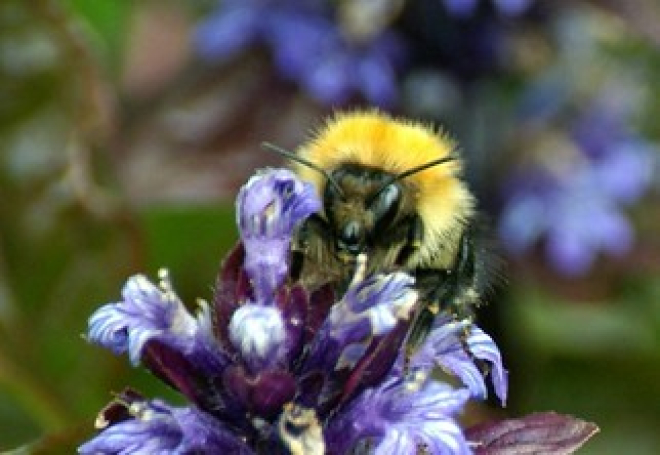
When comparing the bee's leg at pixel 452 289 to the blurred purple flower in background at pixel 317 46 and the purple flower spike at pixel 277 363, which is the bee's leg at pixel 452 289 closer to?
the purple flower spike at pixel 277 363

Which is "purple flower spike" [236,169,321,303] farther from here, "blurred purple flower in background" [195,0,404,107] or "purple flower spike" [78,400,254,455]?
"blurred purple flower in background" [195,0,404,107]

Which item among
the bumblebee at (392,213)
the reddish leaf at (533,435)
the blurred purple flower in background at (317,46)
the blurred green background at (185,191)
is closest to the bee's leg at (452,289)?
the bumblebee at (392,213)

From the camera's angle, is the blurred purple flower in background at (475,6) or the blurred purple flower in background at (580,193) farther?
the blurred purple flower in background at (580,193)

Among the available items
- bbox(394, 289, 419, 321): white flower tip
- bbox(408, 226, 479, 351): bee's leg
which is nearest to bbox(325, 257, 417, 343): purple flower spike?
bbox(394, 289, 419, 321): white flower tip

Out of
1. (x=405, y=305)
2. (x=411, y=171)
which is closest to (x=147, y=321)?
(x=405, y=305)

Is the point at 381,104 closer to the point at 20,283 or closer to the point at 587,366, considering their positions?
the point at 20,283
